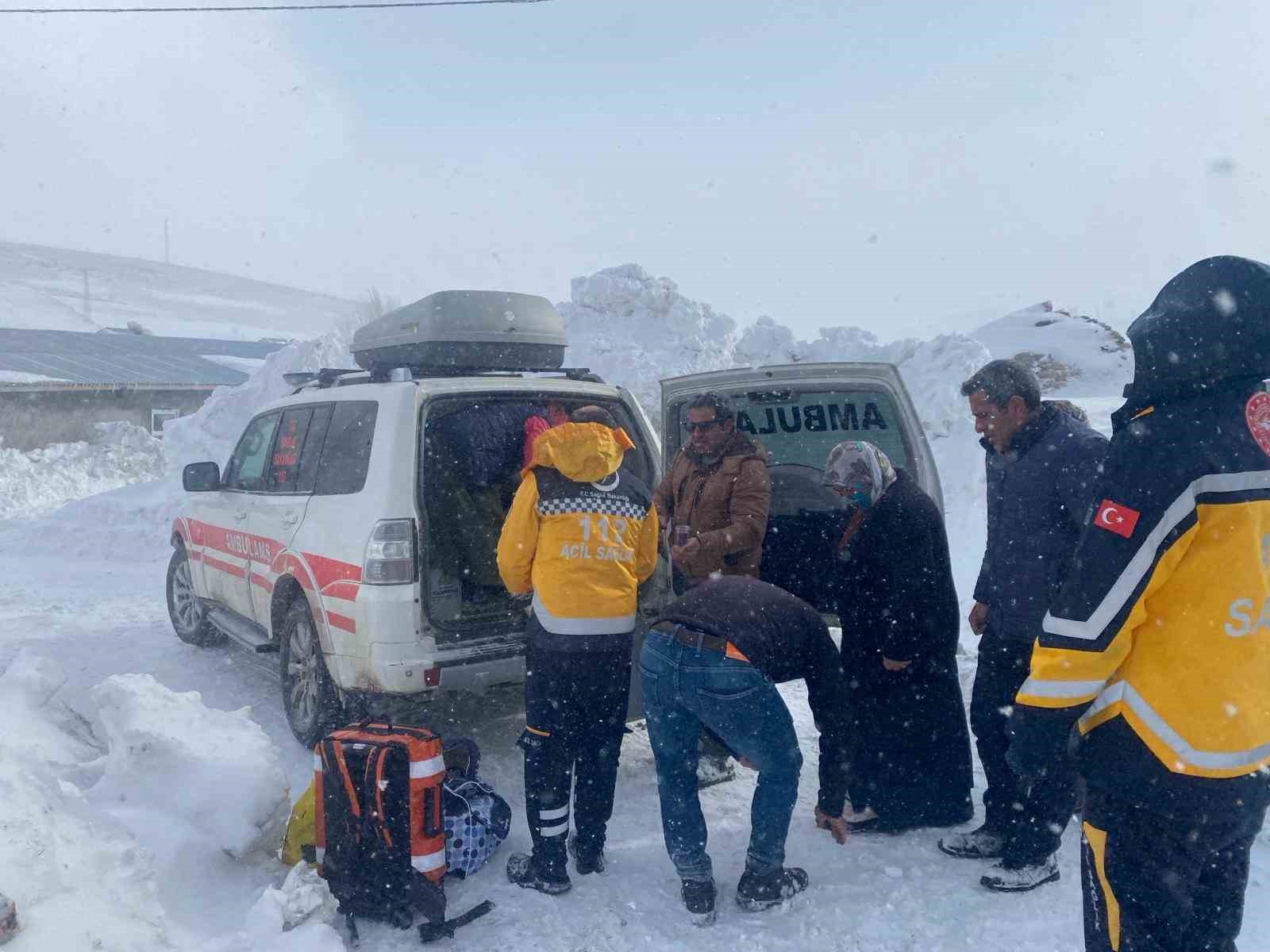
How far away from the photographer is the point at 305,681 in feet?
15.6

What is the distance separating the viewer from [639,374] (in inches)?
570

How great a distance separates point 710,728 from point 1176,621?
173 centimetres

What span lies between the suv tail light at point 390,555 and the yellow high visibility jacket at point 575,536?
674 millimetres

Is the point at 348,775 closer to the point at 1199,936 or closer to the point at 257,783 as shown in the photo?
the point at 257,783

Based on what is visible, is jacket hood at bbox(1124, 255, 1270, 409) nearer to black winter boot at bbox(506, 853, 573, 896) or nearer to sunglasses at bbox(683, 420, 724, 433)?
sunglasses at bbox(683, 420, 724, 433)

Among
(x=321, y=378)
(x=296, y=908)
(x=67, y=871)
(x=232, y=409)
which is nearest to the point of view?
(x=67, y=871)

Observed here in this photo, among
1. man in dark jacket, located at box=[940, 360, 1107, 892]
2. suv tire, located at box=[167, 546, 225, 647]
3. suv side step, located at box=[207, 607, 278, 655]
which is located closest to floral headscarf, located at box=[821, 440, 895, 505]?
man in dark jacket, located at box=[940, 360, 1107, 892]

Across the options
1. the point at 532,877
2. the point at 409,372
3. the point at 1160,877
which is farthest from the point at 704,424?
the point at 1160,877

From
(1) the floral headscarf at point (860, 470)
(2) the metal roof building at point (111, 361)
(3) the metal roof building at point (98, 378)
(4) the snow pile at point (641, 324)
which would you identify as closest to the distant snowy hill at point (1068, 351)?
(4) the snow pile at point (641, 324)

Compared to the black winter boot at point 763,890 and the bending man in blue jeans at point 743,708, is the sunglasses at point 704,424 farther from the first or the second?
the black winter boot at point 763,890

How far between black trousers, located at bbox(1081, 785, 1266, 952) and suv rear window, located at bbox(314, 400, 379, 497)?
337 centimetres

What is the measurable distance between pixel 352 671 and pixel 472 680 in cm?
56

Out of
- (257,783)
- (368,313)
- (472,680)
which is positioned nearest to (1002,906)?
(472,680)

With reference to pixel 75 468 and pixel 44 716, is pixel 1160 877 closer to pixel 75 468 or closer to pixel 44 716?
pixel 44 716
